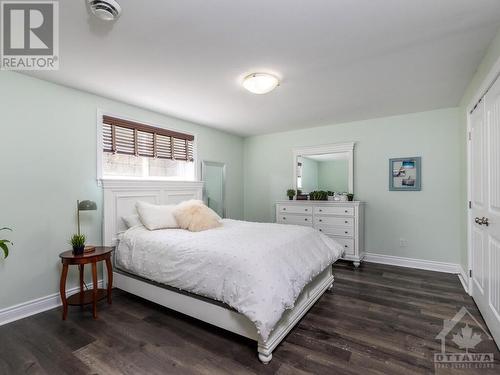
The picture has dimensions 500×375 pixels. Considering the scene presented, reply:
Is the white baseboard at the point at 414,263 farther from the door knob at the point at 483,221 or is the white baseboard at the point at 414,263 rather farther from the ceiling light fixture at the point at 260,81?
the ceiling light fixture at the point at 260,81

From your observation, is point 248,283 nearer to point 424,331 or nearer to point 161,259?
point 161,259

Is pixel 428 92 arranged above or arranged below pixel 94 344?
above

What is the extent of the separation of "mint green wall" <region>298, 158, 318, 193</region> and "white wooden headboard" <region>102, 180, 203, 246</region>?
8.09 ft

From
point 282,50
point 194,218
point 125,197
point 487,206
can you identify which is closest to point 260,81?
point 282,50

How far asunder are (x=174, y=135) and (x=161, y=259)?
7.66ft

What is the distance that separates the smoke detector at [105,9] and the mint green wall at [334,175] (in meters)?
3.98

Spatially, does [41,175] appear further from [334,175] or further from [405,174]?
[405,174]

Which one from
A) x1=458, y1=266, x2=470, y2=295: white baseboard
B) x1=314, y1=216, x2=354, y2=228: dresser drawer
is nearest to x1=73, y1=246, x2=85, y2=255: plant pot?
x1=314, y1=216, x2=354, y2=228: dresser drawer

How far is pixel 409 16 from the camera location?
175 centimetres

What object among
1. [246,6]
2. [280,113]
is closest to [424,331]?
[246,6]

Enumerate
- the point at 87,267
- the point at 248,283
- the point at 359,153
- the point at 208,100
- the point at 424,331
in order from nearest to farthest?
the point at 248,283, the point at 424,331, the point at 87,267, the point at 208,100, the point at 359,153

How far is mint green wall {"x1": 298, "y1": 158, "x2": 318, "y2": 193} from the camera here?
4.94 metres

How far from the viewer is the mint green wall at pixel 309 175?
4.94m

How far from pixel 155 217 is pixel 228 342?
1.73 meters
